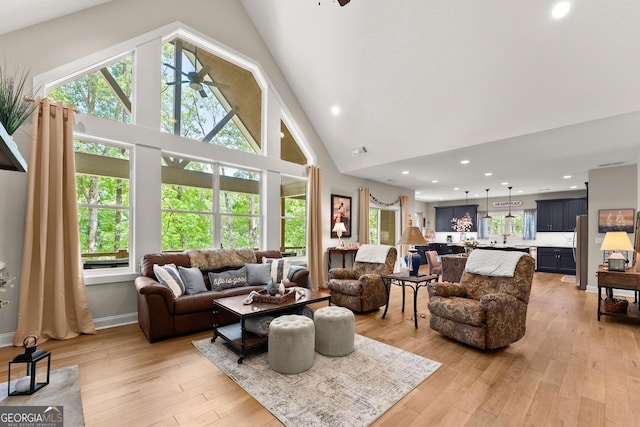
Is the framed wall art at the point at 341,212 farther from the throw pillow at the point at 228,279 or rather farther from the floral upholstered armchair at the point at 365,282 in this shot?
the throw pillow at the point at 228,279

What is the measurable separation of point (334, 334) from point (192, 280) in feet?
6.82

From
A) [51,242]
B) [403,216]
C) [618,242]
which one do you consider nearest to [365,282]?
[618,242]

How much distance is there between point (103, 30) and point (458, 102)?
503 cm

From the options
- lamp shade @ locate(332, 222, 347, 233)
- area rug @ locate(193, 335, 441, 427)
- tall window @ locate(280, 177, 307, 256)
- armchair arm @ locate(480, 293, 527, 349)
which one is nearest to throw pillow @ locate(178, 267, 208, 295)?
area rug @ locate(193, 335, 441, 427)

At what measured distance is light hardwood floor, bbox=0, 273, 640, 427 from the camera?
1976 mm

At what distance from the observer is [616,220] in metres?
5.72

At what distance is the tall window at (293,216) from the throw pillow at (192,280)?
2194 millimetres

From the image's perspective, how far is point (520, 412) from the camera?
6.67 ft

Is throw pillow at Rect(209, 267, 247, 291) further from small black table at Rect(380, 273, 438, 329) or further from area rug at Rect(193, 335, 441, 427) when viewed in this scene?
small black table at Rect(380, 273, 438, 329)

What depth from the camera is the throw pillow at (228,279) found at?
4.01 meters

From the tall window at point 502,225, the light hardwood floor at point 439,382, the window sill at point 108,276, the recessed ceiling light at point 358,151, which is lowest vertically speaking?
the light hardwood floor at point 439,382

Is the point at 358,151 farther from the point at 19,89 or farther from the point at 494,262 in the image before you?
the point at 19,89

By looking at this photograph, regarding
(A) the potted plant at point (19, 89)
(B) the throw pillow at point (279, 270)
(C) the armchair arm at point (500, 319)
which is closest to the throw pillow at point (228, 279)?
(B) the throw pillow at point (279, 270)

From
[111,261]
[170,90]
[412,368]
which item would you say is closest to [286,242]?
[111,261]
